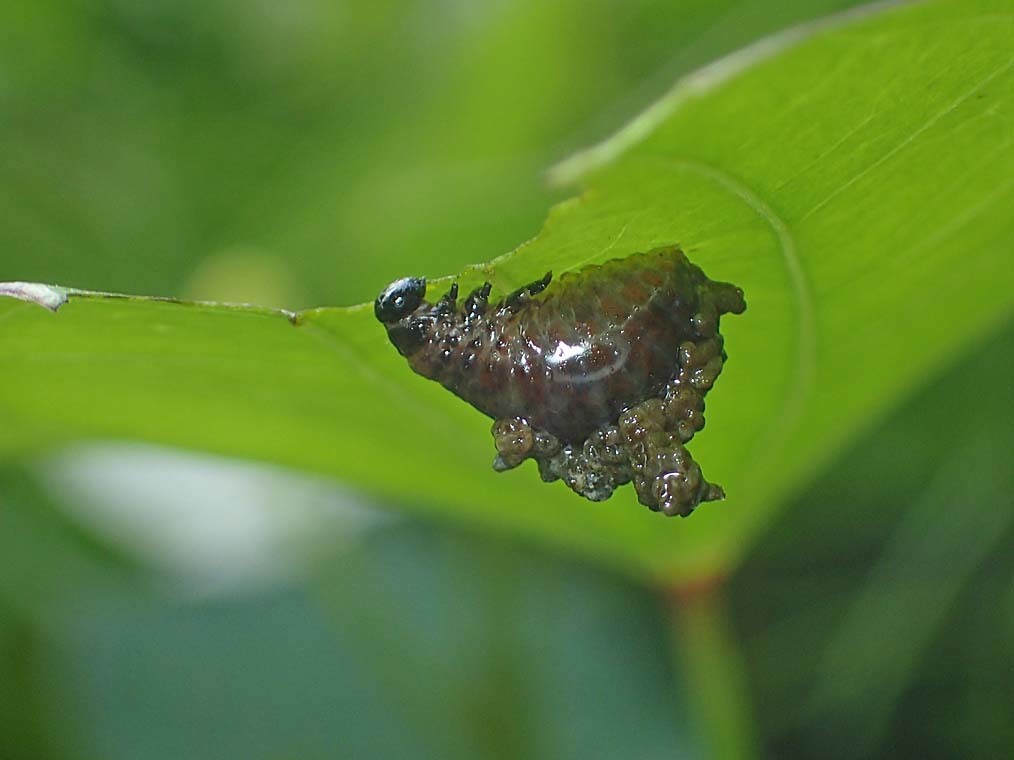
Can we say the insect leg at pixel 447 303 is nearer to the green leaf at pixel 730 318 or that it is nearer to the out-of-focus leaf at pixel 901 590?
the green leaf at pixel 730 318

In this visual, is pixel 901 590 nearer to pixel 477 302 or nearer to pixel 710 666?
pixel 710 666

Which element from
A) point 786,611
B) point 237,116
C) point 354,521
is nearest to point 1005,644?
point 786,611

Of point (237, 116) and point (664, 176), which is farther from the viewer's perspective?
point (237, 116)

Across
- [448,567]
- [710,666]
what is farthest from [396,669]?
[710,666]

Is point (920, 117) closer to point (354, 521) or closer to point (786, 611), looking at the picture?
point (786, 611)

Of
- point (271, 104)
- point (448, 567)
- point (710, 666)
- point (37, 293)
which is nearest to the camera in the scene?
point (37, 293)
